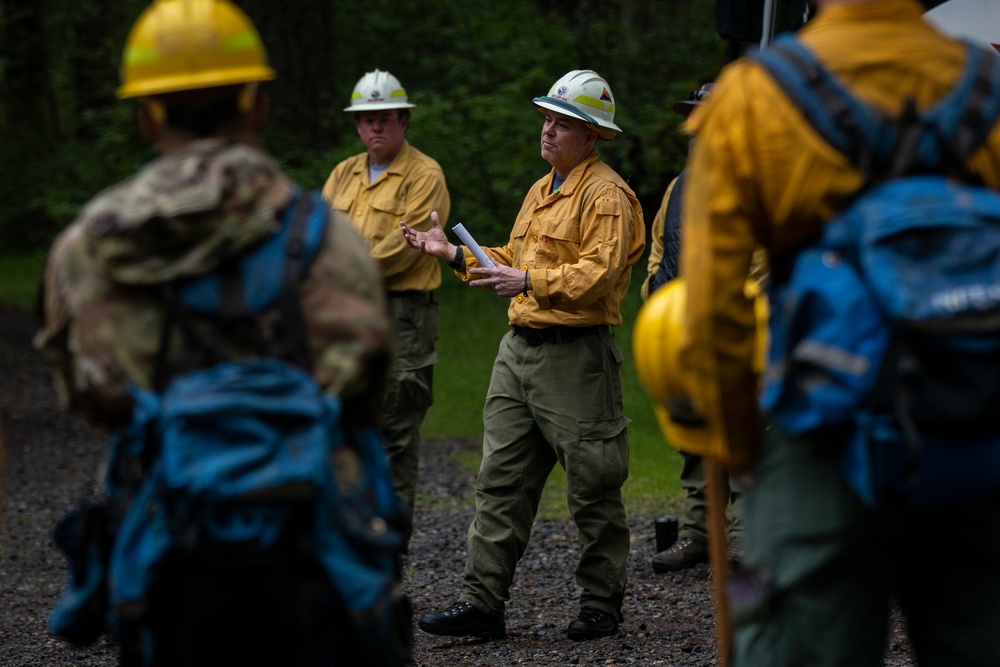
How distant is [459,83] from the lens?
54.7 ft

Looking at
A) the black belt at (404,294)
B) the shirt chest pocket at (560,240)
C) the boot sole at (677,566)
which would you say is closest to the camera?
the shirt chest pocket at (560,240)

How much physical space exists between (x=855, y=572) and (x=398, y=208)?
4.91m

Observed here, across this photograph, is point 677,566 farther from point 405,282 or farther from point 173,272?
point 173,272

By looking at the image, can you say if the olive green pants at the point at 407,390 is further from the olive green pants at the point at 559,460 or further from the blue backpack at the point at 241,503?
the blue backpack at the point at 241,503

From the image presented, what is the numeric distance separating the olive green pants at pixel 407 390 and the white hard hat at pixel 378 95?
100 cm

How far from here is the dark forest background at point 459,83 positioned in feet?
48.7

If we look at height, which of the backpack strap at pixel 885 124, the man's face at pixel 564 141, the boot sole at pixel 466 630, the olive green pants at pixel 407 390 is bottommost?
the boot sole at pixel 466 630

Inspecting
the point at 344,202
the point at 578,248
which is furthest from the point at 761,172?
the point at 344,202

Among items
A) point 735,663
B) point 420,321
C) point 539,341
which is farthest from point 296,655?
point 420,321

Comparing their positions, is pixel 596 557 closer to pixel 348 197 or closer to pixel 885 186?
pixel 348 197

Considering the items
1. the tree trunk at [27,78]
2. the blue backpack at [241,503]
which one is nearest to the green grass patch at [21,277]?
the tree trunk at [27,78]

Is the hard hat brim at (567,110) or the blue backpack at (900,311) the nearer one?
the blue backpack at (900,311)

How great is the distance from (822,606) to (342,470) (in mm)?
945

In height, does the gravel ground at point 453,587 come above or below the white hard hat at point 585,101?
below
